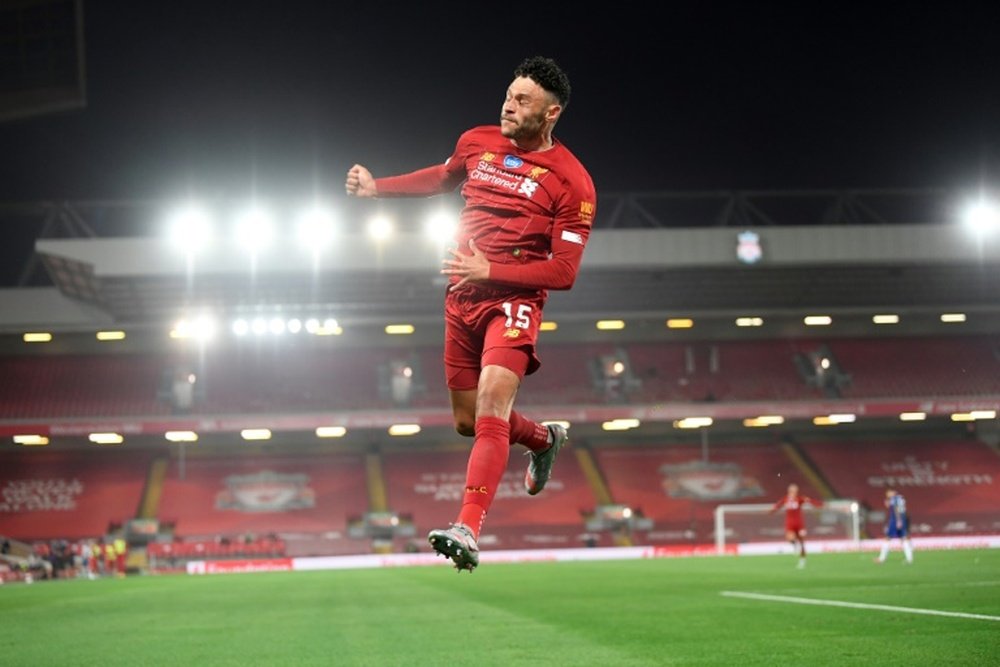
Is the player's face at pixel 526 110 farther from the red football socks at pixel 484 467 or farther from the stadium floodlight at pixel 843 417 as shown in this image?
the stadium floodlight at pixel 843 417

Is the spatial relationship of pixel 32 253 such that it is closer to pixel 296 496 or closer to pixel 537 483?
pixel 296 496

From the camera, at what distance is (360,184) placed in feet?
21.0

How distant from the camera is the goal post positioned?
36.7 metres

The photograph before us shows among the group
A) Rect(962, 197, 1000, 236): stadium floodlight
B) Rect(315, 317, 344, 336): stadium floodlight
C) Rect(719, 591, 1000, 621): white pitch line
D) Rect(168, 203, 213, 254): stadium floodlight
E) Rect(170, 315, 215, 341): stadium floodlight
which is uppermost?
Rect(962, 197, 1000, 236): stadium floodlight

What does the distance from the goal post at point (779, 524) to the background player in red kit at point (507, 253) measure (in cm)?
3237

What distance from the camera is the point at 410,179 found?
6.43 m

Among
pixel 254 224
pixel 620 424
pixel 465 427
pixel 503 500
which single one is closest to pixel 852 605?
pixel 465 427

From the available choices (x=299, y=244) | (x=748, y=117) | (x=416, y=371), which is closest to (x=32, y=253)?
(x=299, y=244)

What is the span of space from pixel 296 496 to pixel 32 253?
14030 mm

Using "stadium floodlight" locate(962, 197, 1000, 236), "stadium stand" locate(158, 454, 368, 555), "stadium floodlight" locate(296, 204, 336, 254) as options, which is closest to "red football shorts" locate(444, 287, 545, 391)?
"stadium floodlight" locate(296, 204, 336, 254)

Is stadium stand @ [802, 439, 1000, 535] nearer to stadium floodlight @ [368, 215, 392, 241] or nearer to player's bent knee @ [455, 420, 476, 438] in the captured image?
stadium floodlight @ [368, 215, 392, 241]

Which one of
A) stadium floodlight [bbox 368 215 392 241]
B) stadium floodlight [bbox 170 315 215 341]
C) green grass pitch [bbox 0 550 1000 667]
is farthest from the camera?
stadium floodlight [bbox 170 315 215 341]

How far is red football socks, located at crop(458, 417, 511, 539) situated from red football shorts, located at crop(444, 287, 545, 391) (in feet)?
1.03

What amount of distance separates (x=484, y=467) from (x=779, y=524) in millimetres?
33322
